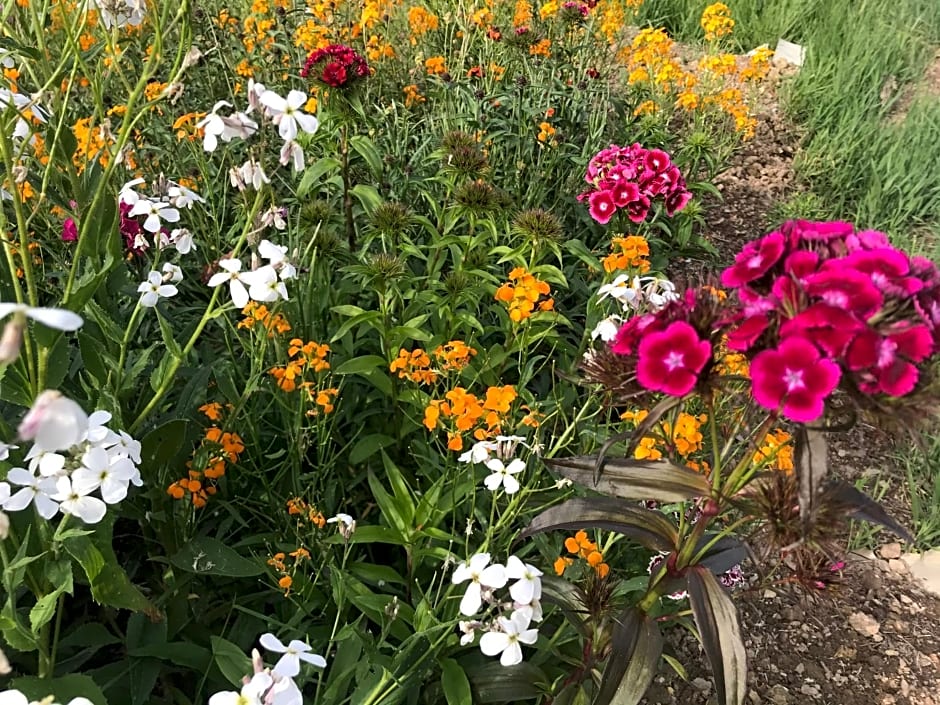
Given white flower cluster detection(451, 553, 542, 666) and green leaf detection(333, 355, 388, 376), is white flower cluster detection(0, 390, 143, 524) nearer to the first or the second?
white flower cluster detection(451, 553, 542, 666)

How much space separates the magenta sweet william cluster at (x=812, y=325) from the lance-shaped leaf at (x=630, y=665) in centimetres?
57

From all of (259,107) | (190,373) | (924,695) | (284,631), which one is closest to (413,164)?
Result: (190,373)

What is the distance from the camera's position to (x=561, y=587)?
161cm

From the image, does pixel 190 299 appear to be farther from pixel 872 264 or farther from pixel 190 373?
pixel 872 264

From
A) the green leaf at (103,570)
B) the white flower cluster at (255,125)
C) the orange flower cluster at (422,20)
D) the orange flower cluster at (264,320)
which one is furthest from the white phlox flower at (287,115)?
the orange flower cluster at (422,20)

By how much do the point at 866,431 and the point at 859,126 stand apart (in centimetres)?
219

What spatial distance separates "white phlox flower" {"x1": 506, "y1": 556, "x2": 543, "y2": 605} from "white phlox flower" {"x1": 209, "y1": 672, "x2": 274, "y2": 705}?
0.42 meters

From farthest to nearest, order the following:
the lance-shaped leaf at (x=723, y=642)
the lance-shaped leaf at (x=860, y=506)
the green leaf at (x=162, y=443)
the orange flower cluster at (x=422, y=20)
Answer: the orange flower cluster at (x=422, y=20)
the green leaf at (x=162, y=443)
the lance-shaped leaf at (x=723, y=642)
the lance-shaped leaf at (x=860, y=506)

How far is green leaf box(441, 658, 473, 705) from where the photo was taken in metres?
1.60

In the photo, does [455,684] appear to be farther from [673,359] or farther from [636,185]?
[636,185]

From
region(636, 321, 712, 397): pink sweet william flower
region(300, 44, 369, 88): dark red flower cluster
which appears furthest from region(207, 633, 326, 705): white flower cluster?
region(300, 44, 369, 88): dark red flower cluster

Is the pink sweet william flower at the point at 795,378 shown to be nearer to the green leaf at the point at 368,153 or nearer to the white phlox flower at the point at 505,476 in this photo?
the white phlox flower at the point at 505,476

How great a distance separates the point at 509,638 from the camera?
50.0 inches

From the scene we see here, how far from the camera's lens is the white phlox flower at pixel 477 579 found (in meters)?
1.25
